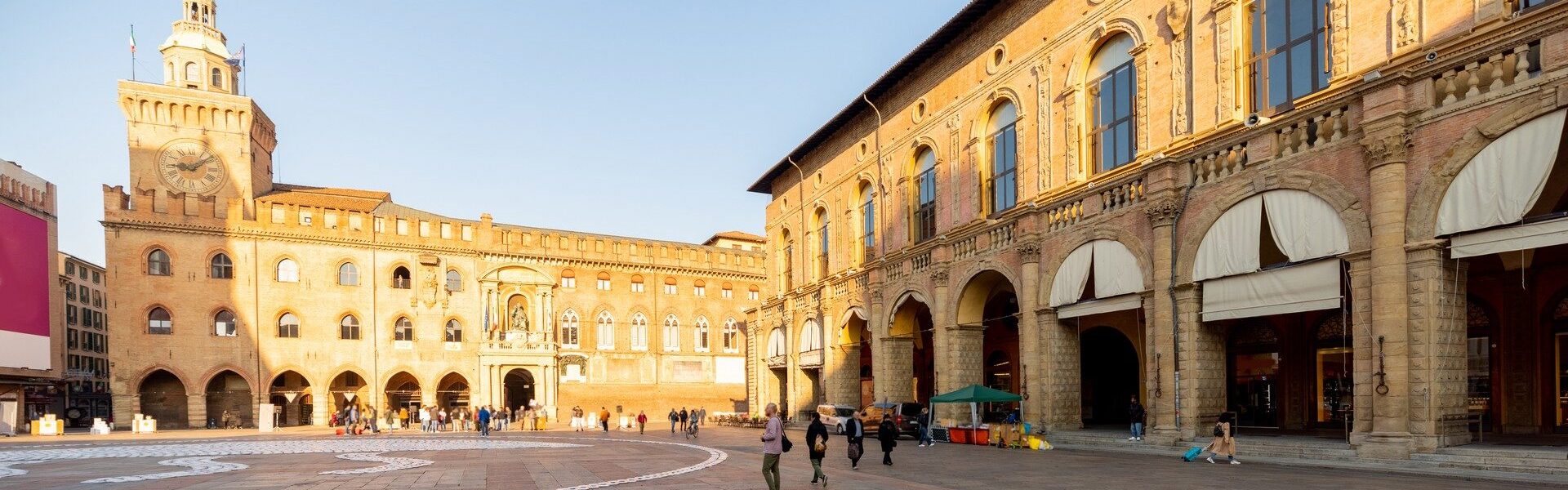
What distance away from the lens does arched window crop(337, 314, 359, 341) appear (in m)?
53.3

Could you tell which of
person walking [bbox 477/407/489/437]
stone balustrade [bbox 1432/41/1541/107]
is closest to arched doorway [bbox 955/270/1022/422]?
stone balustrade [bbox 1432/41/1541/107]

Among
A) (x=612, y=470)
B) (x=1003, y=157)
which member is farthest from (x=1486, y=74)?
(x=612, y=470)

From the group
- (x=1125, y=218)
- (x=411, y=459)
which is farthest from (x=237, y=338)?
(x=1125, y=218)

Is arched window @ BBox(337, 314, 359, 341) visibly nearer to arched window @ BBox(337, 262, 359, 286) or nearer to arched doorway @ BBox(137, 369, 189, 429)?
arched window @ BBox(337, 262, 359, 286)

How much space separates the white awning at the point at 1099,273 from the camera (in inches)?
898

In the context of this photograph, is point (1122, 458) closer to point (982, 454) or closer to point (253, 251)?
point (982, 454)

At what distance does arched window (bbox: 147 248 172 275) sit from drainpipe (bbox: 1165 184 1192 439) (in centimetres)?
4853

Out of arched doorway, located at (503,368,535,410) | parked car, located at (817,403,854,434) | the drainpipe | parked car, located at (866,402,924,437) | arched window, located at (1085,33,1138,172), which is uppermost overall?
arched window, located at (1085,33,1138,172)

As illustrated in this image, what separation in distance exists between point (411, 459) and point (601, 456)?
414 centimetres

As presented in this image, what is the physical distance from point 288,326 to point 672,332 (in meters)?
21.7

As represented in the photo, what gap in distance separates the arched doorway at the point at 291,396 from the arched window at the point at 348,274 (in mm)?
5332

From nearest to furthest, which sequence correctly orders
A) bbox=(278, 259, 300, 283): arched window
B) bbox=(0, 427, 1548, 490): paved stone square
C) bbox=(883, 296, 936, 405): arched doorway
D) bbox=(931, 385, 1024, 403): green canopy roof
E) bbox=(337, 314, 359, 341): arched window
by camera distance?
bbox=(0, 427, 1548, 490): paved stone square
bbox=(931, 385, 1024, 403): green canopy roof
bbox=(883, 296, 936, 405): arched doorway
bbox=(278, 259, 300, 283): arched window
bbox=(337, 314, 359, 341): arched window

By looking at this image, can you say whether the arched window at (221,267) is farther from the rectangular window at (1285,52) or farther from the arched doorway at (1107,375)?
the rectangular window at (1285,52)

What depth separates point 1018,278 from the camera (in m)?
27.4
